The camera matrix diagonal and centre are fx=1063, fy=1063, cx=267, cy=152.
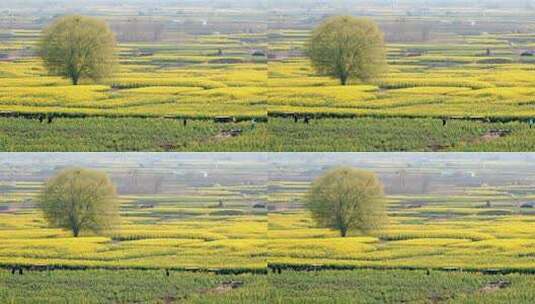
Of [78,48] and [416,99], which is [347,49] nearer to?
[416,99]

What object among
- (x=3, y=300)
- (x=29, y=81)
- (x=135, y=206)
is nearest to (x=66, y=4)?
(x=29, y=81)

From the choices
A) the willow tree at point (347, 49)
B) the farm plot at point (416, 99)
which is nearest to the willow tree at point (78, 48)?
the farm plot at point (416, 99)

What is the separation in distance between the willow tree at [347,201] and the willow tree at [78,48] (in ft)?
5.19

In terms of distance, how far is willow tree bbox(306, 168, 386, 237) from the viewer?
6.73 meters

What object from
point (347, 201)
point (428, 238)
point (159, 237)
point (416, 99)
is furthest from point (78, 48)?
point (428, 238)

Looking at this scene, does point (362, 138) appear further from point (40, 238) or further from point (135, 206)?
point (40, 238)

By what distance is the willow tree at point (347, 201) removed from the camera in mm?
6730

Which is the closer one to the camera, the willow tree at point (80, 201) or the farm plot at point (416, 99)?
the farm plot at point (416, 99)

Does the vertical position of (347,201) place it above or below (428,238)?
above

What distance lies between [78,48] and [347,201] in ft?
6.50

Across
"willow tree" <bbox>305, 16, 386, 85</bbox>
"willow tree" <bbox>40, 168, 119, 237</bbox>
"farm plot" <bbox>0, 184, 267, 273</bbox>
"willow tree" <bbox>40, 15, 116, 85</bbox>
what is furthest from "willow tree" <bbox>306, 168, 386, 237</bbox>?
"willow tree" <bbox>40, 15, 116, 85</bbox>

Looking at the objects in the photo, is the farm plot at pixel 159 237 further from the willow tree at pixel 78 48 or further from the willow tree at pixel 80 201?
the willow tree at pixel 78 48

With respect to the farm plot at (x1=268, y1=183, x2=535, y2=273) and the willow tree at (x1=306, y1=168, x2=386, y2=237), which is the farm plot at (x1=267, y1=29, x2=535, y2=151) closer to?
the willow tree at (x1=306, y1=168, x2=386, y2=237)

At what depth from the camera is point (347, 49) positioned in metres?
6.80
